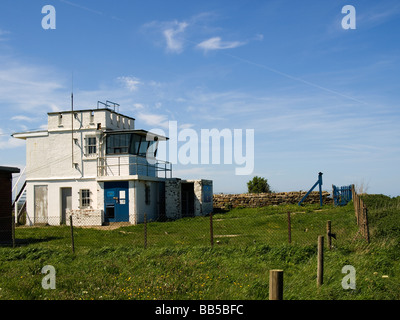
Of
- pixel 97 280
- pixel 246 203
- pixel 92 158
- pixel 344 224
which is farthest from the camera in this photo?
pixel 246 203

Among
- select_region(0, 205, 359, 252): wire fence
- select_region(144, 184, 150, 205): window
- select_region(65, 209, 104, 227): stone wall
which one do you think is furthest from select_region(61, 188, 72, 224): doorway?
select_region(144, 184, 150, 205): window

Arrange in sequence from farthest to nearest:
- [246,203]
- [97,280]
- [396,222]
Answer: [246,203] < [396,222] < [97,280]

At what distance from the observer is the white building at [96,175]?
28422 millimetres

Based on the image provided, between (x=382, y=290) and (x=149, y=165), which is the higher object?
(x=149, y=165)

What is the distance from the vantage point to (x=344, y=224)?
19172 mm

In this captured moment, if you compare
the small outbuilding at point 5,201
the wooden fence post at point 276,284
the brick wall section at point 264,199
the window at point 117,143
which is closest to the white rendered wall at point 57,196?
the window at point 117,143

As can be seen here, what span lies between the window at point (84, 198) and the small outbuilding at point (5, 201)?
891cm

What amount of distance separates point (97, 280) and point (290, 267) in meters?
4.81

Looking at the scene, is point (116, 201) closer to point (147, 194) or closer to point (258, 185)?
point (147, 194)

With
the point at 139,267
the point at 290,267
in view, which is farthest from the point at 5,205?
the point at 290,267

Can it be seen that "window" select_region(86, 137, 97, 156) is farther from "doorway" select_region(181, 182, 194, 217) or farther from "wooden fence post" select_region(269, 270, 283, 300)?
"wooden fence post" select_region(269, 270, 283, 300)
